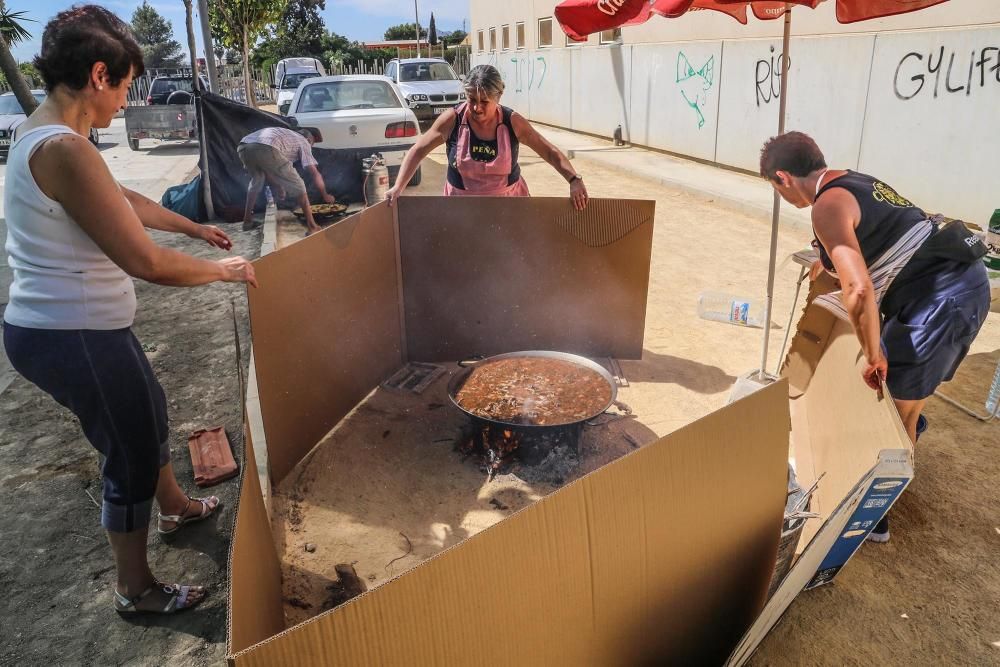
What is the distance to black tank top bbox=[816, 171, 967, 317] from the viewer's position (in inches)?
110

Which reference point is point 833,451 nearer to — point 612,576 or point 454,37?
point 612,576

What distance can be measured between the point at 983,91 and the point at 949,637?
7.49 meters

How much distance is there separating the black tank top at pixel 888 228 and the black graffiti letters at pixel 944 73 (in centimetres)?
640

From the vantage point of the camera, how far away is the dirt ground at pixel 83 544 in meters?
2.54

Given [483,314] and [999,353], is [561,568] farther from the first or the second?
[999,353]

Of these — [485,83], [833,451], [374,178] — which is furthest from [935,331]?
[374,178]

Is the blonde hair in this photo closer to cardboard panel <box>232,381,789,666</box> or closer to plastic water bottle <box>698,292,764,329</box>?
plastic water bottle <box>698,292,764,329</box>

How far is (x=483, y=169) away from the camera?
4.72 m

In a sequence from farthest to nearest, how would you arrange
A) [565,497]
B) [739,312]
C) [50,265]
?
[739,312] < [50,265] < [565,497]

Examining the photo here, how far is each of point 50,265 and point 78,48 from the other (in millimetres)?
670

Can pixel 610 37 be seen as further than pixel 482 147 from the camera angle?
Yes

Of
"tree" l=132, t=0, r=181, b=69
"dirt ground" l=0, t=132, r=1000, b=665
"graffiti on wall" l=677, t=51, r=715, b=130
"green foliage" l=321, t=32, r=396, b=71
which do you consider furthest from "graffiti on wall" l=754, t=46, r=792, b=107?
"tree" l=132, t=0, r=181, b=69

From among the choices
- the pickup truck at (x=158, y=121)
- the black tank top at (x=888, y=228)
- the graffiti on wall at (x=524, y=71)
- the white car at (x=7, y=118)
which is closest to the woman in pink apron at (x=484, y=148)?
the black tank top at (x=888, y=228)

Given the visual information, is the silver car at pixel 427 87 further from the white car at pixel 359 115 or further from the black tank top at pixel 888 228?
the black tank top at pixel 888 228
